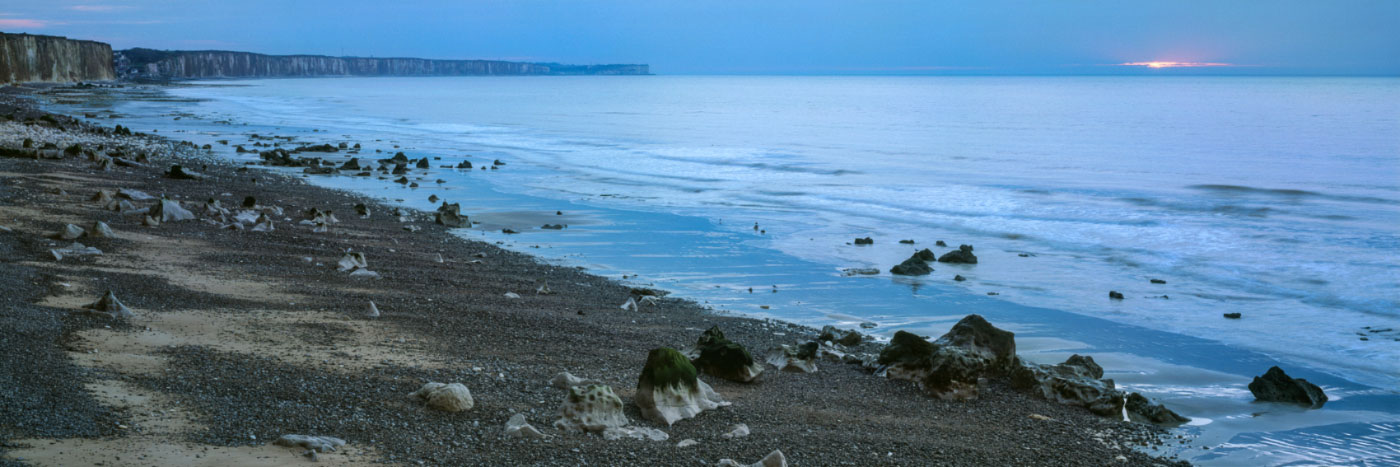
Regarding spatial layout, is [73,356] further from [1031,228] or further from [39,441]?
[1031,228]

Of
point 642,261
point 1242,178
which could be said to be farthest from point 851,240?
point 1242,178

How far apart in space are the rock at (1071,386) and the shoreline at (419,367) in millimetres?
120

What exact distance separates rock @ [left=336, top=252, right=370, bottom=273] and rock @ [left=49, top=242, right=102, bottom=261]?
6.21ft

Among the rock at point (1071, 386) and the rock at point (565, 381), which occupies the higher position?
the rock at point (565, 381)

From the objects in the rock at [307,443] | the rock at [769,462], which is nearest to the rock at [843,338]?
the rock at [769,462]

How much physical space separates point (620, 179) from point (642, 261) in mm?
12088

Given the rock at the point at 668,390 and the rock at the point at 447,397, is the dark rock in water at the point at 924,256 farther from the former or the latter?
Result: the rock at the point at 447,397

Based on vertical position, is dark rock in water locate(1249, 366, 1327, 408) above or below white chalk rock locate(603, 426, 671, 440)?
below

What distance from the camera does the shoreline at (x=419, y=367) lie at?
15.1 ft

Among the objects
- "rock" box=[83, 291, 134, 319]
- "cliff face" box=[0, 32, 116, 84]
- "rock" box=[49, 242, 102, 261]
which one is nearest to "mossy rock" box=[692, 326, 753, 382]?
"rock" box=[83, 291, 134, 319]

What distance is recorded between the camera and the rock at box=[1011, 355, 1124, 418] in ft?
20.9

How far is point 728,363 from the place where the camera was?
623cm

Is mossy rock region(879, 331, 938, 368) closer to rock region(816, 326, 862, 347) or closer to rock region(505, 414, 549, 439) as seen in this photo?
rock region(816, 326, 862, 347)

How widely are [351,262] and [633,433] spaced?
525 cm
